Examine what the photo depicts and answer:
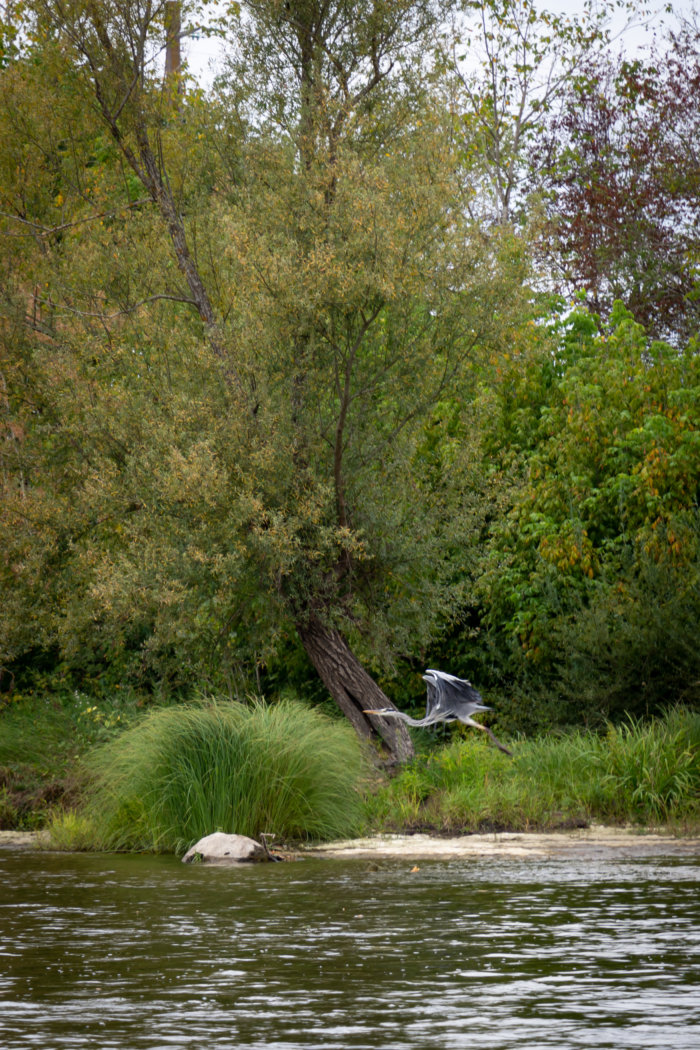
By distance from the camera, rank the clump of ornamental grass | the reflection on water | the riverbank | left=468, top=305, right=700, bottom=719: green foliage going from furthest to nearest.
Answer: left=468, top=305, right=700, bottom=719: green foliage
the clump of ornamental grass
the riverbank
the reflection on water

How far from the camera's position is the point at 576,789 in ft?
51.6

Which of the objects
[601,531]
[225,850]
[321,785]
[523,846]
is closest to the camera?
[225,850]

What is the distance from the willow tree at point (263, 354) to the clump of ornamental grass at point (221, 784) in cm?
209

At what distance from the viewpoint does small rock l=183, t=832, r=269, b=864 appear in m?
13.9

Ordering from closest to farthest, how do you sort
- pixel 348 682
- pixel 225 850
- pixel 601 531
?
pixel 225 850, pixel 348 682, pixel 601 531

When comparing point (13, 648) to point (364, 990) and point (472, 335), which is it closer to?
point (472, 335)

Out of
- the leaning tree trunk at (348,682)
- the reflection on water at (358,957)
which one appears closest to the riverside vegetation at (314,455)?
the leaning tree trunk at (348,682)

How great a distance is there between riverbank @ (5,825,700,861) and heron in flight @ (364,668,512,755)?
233cm

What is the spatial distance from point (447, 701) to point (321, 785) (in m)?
2.57

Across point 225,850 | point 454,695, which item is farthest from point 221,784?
point 454,695

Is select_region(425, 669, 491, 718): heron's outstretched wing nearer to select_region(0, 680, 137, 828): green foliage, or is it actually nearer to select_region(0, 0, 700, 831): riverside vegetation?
select_region(0, 0, 700, 831): riverside vegetation

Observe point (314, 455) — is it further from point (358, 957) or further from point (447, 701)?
point (358, 957)

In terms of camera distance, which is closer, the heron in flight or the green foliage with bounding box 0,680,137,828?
the heron in flight

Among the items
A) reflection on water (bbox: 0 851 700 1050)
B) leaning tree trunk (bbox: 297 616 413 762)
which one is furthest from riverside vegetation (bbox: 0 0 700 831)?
reflection on water (bbox: 0 851 700 1050)
